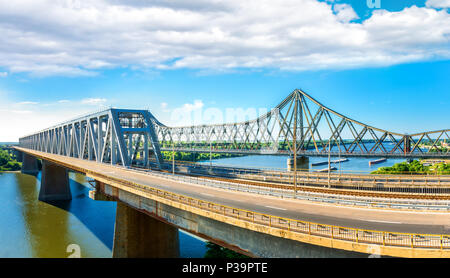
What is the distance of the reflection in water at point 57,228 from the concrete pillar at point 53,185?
2.03 metres

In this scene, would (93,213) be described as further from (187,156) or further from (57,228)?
(187,156)

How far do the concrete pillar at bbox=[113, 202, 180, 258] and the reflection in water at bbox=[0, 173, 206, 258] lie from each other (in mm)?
4472

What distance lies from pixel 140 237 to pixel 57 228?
25.2m

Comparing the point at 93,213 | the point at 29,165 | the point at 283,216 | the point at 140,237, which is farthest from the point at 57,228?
the point at 29,165

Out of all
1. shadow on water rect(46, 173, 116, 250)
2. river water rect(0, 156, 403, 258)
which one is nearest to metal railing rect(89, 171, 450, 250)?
river water rect(0, 156, 403, 258)

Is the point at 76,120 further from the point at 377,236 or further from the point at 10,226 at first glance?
the point at 377,236

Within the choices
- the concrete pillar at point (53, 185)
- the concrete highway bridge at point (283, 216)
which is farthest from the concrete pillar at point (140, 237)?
the concrete pillar at point (53, 185)

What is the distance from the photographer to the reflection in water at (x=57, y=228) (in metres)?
42.5

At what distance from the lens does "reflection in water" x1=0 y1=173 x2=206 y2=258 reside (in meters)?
42.5

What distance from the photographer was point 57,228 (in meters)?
53.2
